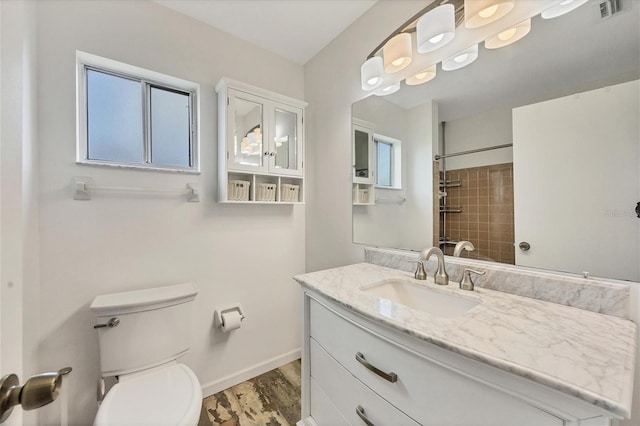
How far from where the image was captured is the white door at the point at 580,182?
0.83 meters

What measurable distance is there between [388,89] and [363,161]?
18.3 inches

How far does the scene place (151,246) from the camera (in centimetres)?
154

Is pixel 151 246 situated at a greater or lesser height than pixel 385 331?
greater

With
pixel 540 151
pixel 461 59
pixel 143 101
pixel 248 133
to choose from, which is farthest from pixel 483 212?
pixel 143 101

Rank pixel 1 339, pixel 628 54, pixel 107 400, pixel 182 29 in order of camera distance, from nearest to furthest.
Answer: pixel 1 339, pixel 628 54, pixel 107 400, pixel 182 29

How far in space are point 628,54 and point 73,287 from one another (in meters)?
2.58

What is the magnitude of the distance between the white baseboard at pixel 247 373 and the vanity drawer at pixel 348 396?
0.78m

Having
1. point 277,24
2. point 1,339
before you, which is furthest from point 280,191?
point 1,339

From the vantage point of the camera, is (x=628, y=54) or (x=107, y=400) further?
(x=107, y=400)

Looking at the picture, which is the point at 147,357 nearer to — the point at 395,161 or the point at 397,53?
the point at 395,161

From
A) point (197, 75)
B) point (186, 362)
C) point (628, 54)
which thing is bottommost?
point (186, 362)

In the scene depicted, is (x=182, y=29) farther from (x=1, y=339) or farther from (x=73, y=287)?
(x=1, y=339)

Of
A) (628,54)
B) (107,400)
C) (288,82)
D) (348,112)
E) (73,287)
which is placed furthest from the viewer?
(288,82)

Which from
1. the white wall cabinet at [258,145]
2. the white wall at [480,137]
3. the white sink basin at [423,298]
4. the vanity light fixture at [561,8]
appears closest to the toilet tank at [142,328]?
the white wall cabinet at [258,145]
